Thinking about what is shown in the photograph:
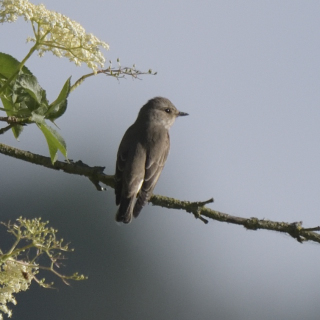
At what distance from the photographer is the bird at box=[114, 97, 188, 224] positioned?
23.4ft

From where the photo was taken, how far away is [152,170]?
302 inches

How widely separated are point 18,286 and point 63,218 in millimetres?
32385

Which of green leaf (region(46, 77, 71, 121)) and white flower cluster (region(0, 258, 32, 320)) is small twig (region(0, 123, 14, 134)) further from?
white flower cluster (region(0, 258, 32, 320))

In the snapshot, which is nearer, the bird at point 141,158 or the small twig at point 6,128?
the small twig at point 6,128

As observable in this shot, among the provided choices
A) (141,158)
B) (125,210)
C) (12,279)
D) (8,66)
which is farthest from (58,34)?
(141,158)

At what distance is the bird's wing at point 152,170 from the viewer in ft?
23.1

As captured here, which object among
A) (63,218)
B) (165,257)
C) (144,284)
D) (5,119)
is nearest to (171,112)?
(5,119)

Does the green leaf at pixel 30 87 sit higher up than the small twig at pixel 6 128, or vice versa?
the green leaf at pixel 30 87

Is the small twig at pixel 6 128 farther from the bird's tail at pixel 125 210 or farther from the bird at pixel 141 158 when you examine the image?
the bird's tail at pixel 125 210

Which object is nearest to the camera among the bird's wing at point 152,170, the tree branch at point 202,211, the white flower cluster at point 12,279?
the white flower cluster at point 12,279

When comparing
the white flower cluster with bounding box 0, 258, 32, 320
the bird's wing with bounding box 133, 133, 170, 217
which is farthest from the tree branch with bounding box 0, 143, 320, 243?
the bird's wing with bounding box 133, 133, 170, 217

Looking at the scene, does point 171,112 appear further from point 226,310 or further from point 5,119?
point 226,310

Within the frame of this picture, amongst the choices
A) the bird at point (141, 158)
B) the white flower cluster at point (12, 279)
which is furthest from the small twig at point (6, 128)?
the bird at point (141, 158)

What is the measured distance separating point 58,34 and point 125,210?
10.6 ft
